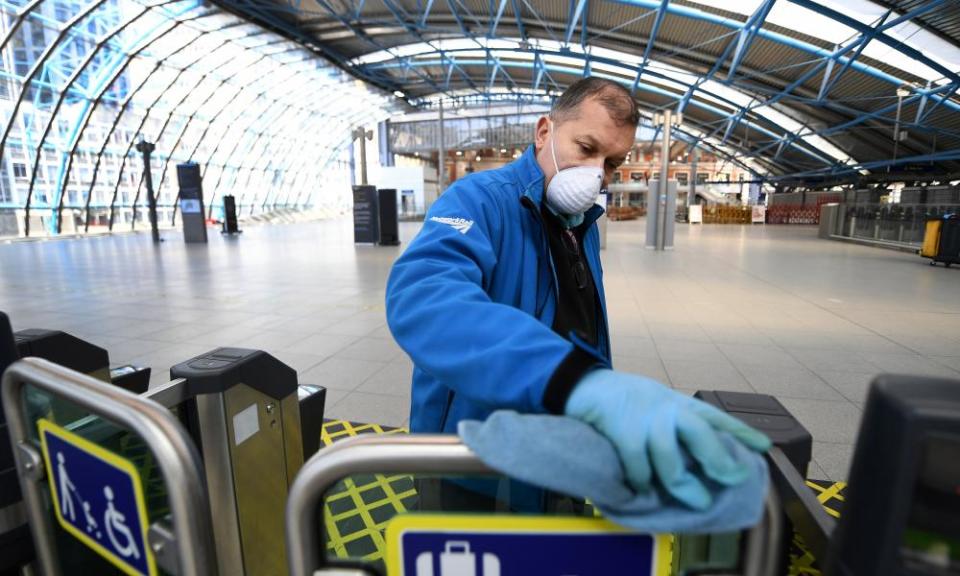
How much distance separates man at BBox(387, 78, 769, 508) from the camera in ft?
2.11

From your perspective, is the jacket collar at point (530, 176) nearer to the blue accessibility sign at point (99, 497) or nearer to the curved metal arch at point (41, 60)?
the blue accessibility sign at point (99, 497)

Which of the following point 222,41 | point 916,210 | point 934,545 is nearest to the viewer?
point 934,545

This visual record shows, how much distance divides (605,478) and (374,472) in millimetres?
373

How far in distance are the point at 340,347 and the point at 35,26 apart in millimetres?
19984

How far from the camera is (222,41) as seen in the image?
23.4 meters

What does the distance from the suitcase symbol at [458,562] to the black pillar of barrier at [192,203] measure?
63.8ft

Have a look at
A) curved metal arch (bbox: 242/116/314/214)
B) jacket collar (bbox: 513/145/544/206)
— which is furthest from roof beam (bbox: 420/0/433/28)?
jacket collar (bbox: 513/145/544/206)

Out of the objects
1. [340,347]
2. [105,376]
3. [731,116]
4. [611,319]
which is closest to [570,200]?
[105,376]

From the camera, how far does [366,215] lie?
15781mm

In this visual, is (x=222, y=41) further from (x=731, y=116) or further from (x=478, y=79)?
(x=731, y=116)

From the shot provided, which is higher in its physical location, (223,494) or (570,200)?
(570,200)

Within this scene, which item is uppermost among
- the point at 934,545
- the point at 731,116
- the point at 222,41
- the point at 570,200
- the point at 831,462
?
the point at 222,41

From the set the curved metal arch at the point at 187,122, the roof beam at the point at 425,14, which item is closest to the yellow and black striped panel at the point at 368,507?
the roof beam at the point at 425,14

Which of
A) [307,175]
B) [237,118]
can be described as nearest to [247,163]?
[237,118]
